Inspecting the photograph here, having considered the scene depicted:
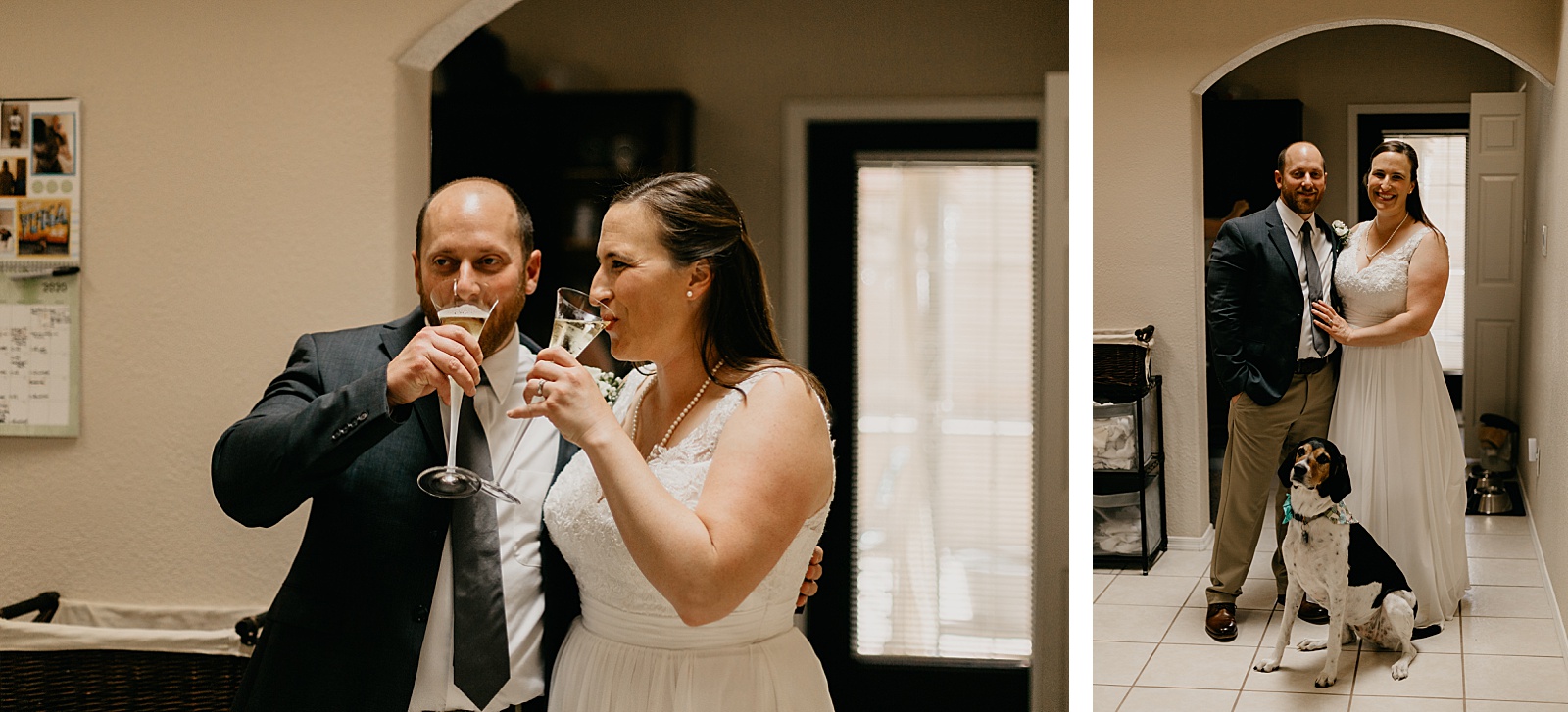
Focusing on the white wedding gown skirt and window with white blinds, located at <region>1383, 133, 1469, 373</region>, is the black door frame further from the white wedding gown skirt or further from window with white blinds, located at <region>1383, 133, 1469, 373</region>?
the white wedding gown skirt

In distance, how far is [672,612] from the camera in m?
1.46

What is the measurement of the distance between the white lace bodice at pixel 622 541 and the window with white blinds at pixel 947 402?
1.73 m

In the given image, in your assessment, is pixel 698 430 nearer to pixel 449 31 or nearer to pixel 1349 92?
pixel 1349 92

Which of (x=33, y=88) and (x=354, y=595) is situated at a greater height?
(x=33, y=88)

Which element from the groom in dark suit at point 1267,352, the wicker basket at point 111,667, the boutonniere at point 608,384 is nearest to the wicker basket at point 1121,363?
the groom in dark suit at point 1267,352

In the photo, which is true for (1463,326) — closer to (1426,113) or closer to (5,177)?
(1426,113)

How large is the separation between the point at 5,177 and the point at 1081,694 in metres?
2.85

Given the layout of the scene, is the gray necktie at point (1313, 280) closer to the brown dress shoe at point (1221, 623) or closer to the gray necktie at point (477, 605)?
the brown dress shoe at point (1221, 623)

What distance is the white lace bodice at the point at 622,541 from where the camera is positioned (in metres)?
1.38

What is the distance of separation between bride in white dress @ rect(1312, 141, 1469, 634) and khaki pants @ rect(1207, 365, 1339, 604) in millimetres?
39

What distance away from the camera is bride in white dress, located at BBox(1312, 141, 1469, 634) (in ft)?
6.39

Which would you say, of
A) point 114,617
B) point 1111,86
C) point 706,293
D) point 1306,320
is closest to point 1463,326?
point 1306,320

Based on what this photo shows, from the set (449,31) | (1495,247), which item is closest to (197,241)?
(449,31)

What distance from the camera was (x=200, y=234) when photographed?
Answer: 2807mm
